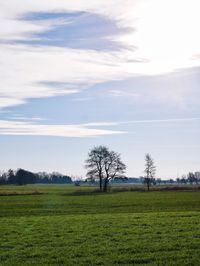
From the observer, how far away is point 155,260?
1484cm

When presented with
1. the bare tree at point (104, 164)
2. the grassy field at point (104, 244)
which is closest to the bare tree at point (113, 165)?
the bare tree at point (104, 164)

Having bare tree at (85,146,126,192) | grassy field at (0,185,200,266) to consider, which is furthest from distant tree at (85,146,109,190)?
grassy field at (0,185,200,266)

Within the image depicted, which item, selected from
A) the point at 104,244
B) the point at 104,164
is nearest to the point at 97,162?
the point at 104,164

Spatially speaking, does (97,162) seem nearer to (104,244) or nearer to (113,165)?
(113,165)

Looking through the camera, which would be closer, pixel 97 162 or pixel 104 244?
pixel 104 244

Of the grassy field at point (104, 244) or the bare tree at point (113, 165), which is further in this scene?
the bare tree at point (113, 165)

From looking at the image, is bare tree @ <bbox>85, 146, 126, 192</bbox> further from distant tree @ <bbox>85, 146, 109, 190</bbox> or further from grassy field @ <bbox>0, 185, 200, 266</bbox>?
grassy field @ <bbox>0, 185, 200, 266</bbox>

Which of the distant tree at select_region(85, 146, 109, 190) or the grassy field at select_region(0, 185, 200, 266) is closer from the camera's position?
the grassy field at select_region(0, 185, 200, 266)

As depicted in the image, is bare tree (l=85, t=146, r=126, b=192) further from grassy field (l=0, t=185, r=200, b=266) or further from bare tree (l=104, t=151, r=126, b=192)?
grassy field (l=0, t=185, r=200, b=266)

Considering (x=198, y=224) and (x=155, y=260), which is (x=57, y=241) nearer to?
(x=155, y=260)

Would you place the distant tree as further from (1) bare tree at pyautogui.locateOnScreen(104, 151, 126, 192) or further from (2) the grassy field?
(2) the grassy field

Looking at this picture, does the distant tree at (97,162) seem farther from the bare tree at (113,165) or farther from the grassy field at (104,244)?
the grassy field at (104,244)

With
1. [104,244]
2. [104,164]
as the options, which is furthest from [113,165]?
[104,244]

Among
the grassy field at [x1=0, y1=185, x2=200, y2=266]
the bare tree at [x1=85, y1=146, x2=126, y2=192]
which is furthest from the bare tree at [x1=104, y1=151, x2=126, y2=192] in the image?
the grassy field at [x1=0, y1=185, x2=200, y2=266]
